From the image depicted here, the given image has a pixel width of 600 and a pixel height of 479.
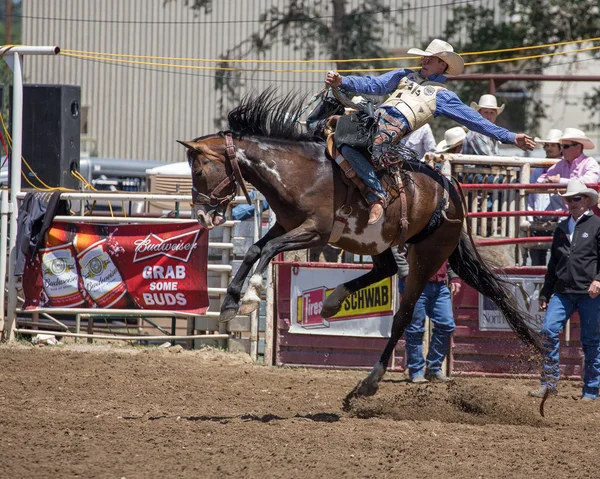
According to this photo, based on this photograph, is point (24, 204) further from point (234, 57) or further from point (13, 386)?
point (234, 57)

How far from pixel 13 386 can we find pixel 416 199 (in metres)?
3.62

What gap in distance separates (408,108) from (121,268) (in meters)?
4.27

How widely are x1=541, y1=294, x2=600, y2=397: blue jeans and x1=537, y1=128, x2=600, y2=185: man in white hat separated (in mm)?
1881

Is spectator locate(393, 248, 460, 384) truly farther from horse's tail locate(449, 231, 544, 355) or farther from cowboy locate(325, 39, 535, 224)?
cowboy locate(325, 39, 535, 224)

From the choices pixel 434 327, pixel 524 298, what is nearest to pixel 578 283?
pixel 524 298

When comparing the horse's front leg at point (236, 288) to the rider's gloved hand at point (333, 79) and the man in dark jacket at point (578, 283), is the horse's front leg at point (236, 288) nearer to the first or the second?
the rider's gloved hand at point (333, 79)

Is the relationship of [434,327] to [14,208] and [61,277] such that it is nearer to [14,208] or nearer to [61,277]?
[61,277]

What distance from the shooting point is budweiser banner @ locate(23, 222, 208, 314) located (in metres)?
9.68

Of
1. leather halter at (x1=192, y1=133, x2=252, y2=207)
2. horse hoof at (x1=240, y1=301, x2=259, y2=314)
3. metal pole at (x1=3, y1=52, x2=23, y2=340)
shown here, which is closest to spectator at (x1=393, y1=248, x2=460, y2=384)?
leather halter at (x1=192, y1=133, x2=252, y2=207)

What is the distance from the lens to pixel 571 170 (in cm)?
977

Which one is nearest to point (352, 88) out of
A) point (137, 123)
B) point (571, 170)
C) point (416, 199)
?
point (416, 199)

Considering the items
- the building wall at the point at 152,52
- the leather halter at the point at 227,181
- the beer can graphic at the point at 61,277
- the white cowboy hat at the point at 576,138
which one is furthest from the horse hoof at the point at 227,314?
the building wall at the point at 152,52

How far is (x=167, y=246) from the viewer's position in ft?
31.9

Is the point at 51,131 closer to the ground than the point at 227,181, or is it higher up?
higher up
